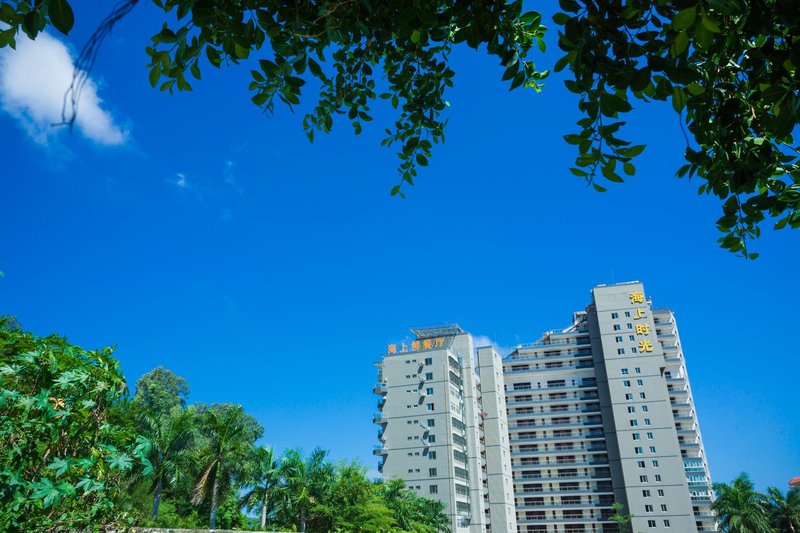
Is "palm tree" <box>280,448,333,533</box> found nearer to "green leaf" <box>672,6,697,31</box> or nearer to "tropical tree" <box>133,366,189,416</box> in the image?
"tropical tree" <box>133,366,189,416</box>

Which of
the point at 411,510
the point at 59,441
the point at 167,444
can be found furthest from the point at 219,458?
the point at 411,510

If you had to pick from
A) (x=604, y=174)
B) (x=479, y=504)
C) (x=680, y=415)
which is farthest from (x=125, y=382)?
(x=680, y=415)

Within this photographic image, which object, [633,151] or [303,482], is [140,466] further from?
[633,151]

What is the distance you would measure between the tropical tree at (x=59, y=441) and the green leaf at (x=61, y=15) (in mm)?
8518

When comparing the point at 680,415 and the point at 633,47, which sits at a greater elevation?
the point at 680,415

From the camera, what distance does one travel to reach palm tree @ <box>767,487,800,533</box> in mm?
43031

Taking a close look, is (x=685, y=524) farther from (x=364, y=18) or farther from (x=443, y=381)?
(x=364, y=18)

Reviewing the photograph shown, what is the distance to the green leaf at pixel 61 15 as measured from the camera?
1.70 m

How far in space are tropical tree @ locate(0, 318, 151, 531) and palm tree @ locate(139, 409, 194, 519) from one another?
1505 centimetres

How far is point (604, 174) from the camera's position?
Result: 2488 mm

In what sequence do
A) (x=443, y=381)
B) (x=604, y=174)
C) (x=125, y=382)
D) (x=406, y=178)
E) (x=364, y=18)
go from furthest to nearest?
(x=443, y=381) < (x=125, y=382) < (x=406, y=178) < (x=364, y=18) < (x=604, y=174)

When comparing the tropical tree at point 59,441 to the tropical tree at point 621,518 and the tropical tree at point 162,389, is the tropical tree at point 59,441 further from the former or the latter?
the tropical tree at point 621,518

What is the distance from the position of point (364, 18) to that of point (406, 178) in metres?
1.32

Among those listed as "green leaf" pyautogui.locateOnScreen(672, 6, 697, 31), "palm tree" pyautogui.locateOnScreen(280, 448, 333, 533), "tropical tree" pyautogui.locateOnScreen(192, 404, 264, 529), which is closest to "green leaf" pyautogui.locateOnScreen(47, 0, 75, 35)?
"green leaf" pyautogui.locateOnScreen(672, 6, 697, 31)
